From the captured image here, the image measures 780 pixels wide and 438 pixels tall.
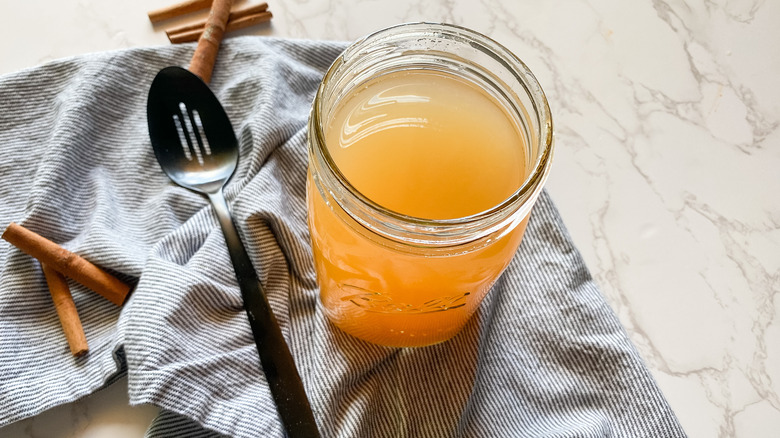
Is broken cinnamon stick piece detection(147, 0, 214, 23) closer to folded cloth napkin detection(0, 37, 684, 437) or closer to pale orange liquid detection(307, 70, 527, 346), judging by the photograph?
folded cloth napkin detection(0, 37, 684, 437)

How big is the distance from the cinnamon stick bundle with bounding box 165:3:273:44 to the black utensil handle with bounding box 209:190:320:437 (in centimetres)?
24

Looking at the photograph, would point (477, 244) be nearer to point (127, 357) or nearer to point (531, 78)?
point (531, 78)

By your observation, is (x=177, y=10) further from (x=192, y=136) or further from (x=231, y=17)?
(x=192, y=136)

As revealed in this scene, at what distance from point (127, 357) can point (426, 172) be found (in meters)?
0.35

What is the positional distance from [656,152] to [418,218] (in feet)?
1.64

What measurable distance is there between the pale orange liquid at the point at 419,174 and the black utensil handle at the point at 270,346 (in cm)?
13

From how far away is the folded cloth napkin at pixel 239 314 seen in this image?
28.7 inches

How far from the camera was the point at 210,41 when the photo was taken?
2.90 ft

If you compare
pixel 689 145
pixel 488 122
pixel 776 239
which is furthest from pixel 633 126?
pixel 488 122

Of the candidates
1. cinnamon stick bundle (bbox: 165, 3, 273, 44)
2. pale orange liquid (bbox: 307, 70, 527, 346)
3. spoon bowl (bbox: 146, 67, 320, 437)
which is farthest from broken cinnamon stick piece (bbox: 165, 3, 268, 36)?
pale orange liquid (bbox: 307, 70, 527, 346)

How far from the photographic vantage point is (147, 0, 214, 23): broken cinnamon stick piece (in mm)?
930

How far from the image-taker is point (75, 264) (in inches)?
30.0

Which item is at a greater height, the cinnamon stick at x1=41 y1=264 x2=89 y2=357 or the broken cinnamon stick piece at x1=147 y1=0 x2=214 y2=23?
the broken cinnamon stick piece at x1=147 y1=0 x2=214 y2=23

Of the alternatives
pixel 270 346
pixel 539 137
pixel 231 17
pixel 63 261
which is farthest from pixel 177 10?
pixel 539 137
